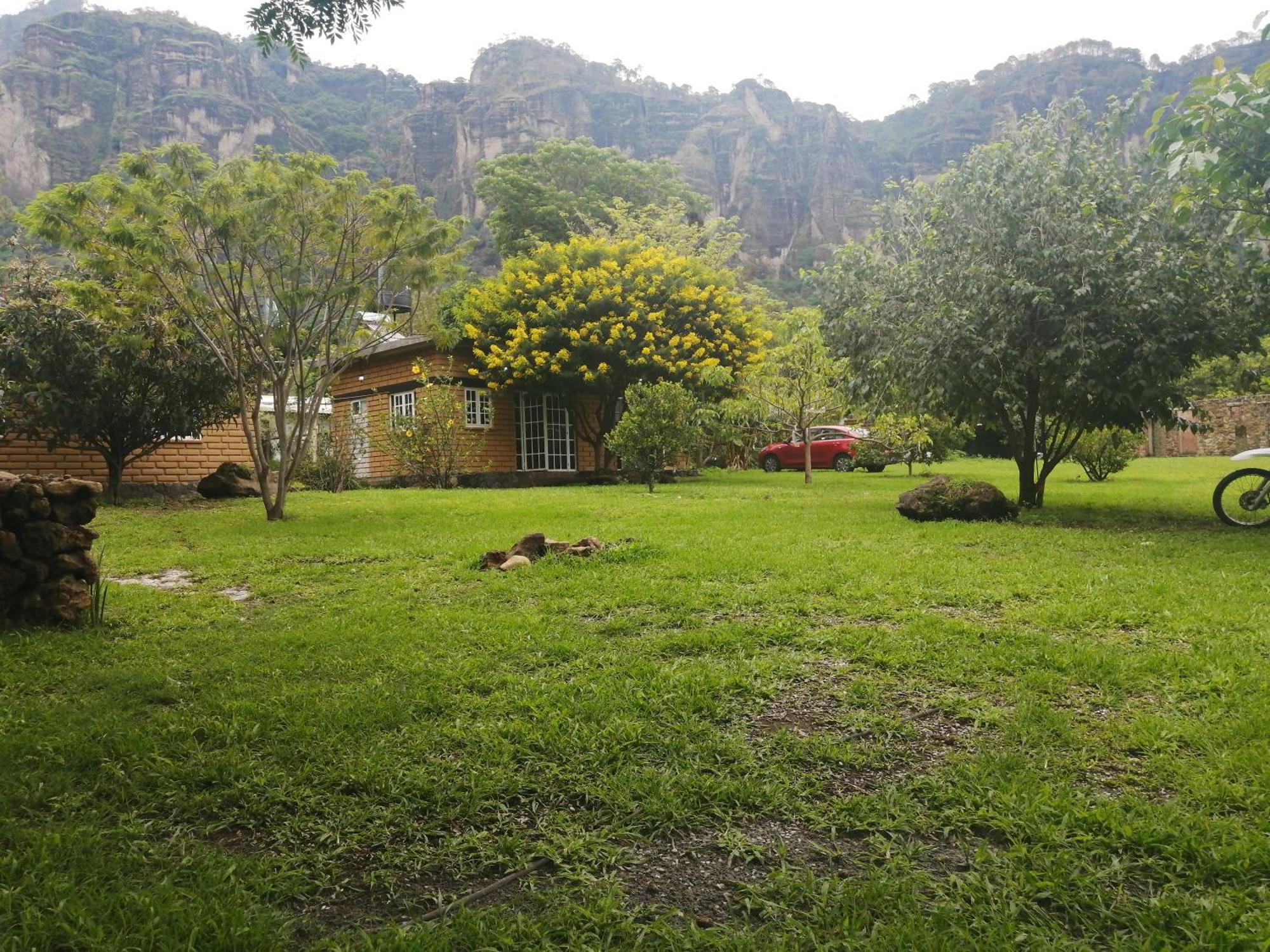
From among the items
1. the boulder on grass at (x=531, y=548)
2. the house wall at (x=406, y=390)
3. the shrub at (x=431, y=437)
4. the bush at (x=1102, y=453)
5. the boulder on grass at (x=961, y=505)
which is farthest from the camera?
the house wall at (x=406, y=390)

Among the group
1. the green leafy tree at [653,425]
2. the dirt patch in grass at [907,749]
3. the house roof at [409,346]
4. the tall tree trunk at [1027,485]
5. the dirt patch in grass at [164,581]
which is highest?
→ the house roof at [409,346]

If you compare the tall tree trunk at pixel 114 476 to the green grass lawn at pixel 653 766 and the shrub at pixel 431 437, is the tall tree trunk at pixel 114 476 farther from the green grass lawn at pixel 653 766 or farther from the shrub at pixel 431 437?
the green grass lawn at pixel 653 766

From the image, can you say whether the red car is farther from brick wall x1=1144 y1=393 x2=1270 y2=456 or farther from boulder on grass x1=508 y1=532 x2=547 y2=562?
boulder on grass x1=508 y1=532 x2=547 y2=562

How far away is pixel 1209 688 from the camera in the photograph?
124 inches

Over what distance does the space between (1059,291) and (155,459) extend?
1411 centimetres

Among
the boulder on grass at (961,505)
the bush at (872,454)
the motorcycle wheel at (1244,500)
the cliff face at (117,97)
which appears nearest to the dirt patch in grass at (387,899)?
the boulder on grass at (961,505)

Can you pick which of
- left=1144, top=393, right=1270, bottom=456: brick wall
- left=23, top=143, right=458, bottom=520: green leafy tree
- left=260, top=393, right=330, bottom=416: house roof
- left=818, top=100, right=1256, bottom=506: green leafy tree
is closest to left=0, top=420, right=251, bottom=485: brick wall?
left=260, top=393, right=330, bottom=416: house roof

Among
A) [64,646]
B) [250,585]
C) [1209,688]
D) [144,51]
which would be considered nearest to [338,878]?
[64,646]

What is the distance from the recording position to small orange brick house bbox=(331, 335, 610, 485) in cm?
1728

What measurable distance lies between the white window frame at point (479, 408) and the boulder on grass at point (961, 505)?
1114 cm

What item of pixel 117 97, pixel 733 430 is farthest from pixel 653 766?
pixel 117 97

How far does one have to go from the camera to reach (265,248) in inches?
361

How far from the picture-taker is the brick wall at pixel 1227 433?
24.6 metres

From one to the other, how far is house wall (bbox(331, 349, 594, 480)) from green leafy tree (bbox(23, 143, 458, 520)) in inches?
257
